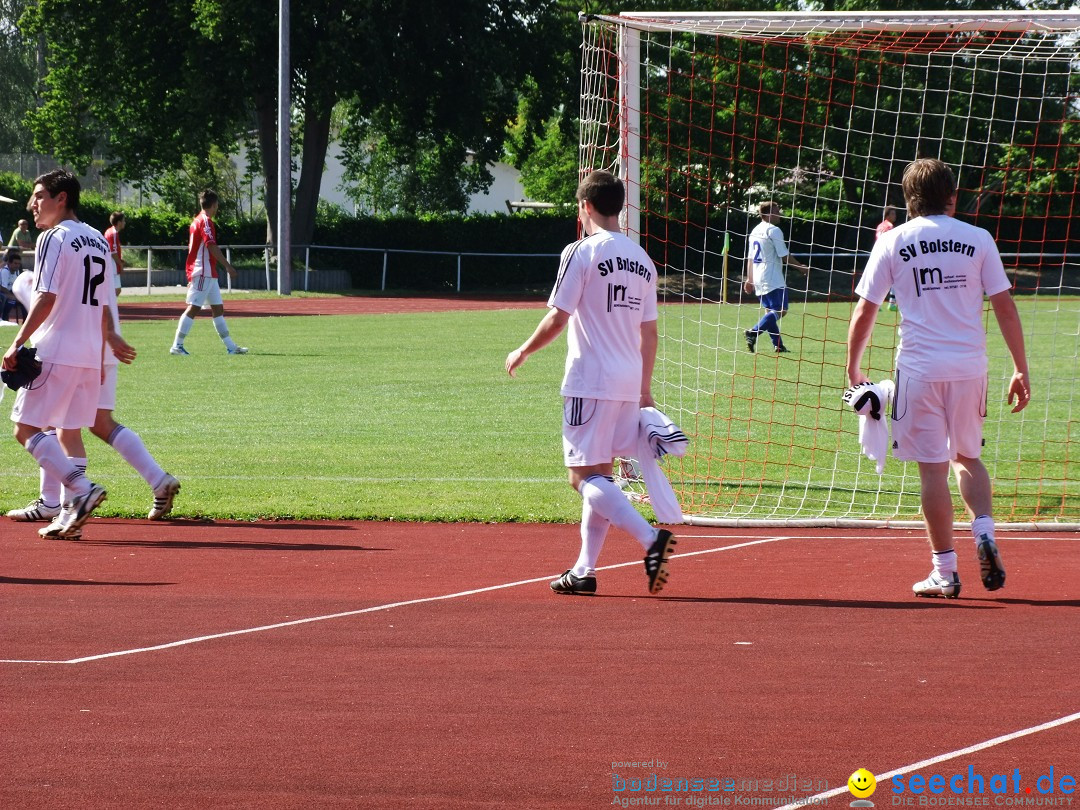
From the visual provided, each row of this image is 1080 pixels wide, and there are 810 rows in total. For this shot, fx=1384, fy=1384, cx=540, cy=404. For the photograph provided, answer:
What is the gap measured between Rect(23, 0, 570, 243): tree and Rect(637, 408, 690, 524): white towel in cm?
3658

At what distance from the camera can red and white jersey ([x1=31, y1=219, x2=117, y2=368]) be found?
7.93 metres

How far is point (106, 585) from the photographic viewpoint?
7.08 metres

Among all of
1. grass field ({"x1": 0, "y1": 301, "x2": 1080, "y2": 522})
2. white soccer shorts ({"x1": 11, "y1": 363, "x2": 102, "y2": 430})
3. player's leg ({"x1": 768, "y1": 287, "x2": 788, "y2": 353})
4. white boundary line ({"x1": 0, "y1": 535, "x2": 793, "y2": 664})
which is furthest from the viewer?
player's leg ({"x1": 768, "y1": 287, "x2": 788, "y2": 353})

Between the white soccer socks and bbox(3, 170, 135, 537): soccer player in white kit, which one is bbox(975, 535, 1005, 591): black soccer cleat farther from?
bbox(3, 170, 135, 537): soccer player in white kit

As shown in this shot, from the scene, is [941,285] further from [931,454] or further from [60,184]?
[60,184]

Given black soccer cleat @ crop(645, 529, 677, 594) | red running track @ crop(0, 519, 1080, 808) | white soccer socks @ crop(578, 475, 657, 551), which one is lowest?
red running track @ crop(0, 519, 1080, 808)

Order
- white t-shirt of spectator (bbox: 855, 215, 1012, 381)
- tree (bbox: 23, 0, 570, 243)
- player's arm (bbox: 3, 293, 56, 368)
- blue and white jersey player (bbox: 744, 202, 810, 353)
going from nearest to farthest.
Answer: white t-shirt of spectator (bbox: 855, 215, 1012, 381), player's arm (bbox: 3, 293, 56, 368), blue and white jersey player (bbox: 744, 202, 810, 353), tree (bbox: 23, 0, 570, 243)

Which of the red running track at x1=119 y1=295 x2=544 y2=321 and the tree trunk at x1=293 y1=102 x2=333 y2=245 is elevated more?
the tree trunk at x1=293 y1=102 x2=333 y2=245

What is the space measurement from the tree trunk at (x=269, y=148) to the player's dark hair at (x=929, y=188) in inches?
1515

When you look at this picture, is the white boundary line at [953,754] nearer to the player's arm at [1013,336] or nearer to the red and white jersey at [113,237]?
the player's arm at [1013,336]

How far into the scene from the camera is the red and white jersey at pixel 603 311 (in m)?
6.46

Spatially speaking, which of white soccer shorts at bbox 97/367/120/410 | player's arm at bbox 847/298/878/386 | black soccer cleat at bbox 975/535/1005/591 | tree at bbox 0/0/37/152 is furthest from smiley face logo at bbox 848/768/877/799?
tree at bbox 0/0/37/152

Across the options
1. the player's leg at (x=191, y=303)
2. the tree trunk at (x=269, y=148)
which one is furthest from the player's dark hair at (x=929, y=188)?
the tree trunk at (x=269, y=148)

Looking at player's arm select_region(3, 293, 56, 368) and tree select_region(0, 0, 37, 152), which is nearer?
player's arm select_region(3, 293, 56, 368)
